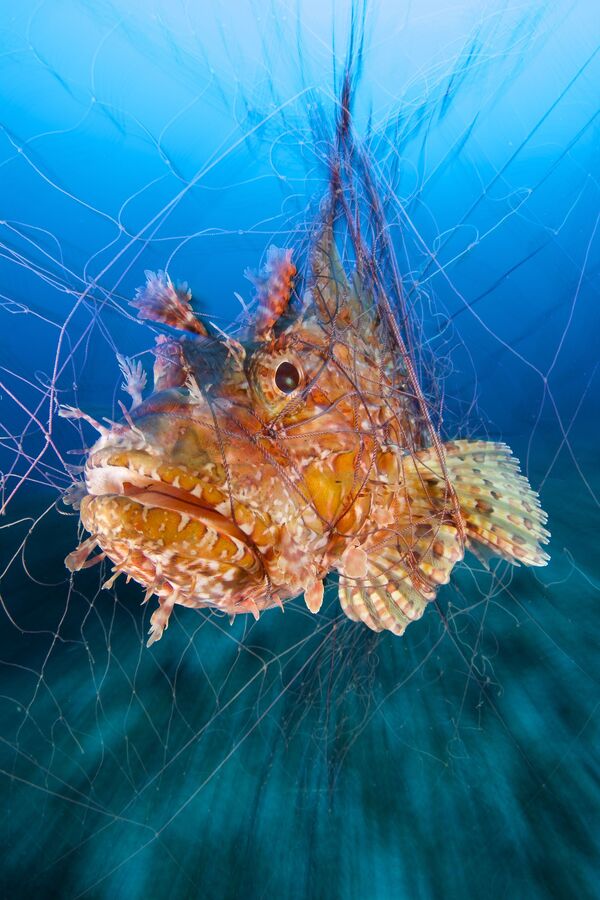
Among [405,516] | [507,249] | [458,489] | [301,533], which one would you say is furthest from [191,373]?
[507,249]

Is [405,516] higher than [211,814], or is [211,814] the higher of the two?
[405,516]

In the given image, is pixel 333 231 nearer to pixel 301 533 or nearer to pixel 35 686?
pixel 301 533

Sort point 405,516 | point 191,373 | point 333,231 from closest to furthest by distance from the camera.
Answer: point 191,373, point 405,516, point 333,231

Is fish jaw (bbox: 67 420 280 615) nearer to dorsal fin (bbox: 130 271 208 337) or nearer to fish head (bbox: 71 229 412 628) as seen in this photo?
fish head (bbox: 71 229 412 628)

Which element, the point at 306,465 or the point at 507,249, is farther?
the point at 507,249

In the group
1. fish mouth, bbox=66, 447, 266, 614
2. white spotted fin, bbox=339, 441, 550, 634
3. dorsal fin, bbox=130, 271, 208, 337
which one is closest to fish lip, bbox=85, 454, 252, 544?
fish mouth, bbox=66, 447, 266, 614
